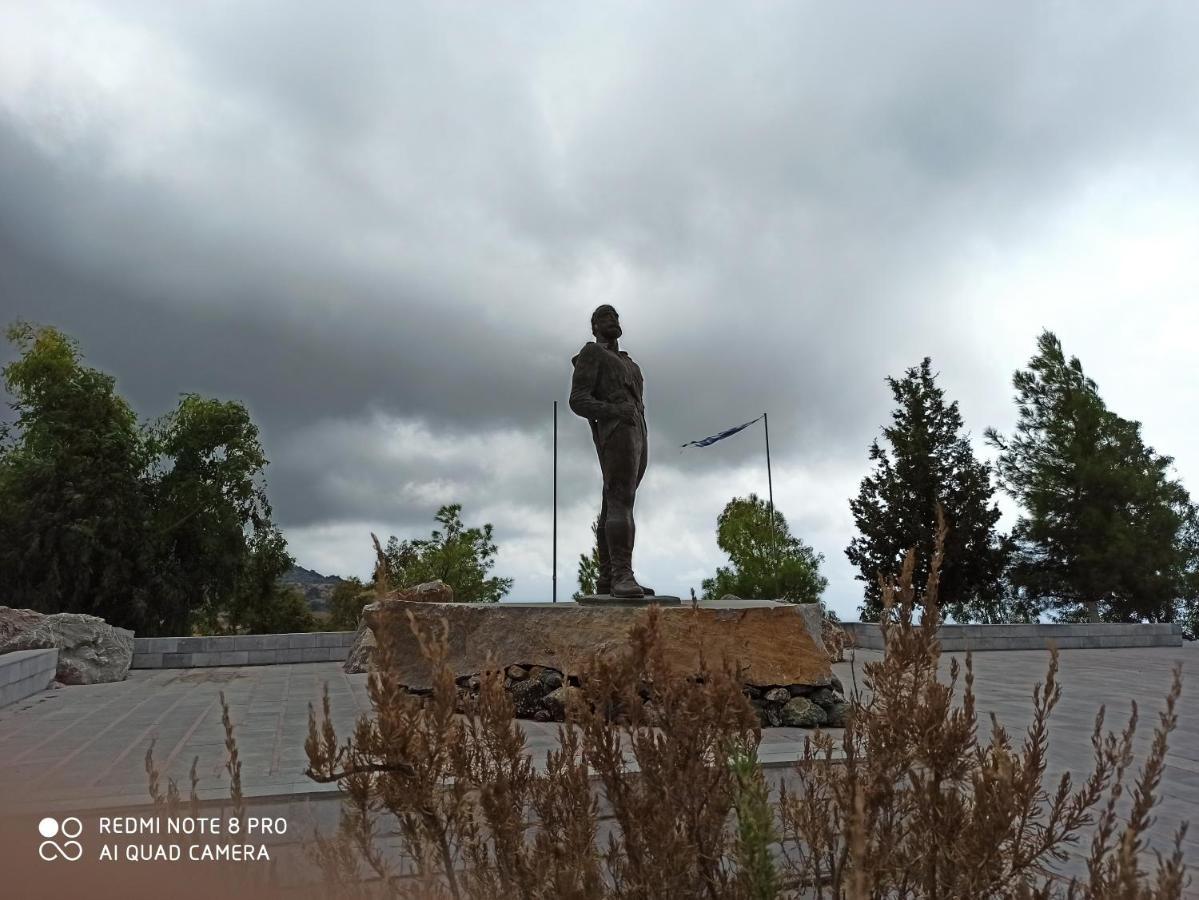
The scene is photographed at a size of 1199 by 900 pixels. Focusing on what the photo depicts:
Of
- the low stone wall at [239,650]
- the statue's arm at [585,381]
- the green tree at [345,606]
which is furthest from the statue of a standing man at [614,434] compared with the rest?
the green tree at [345,606]

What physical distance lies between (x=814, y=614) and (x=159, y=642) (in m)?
10.4

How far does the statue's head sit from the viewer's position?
7746mm

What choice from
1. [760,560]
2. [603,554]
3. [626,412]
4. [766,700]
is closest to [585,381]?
[626,412]

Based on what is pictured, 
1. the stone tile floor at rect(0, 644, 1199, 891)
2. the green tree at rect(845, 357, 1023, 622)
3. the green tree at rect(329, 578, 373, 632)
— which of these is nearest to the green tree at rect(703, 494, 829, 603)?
the green tree at rect(845, 357, 1023, 622)

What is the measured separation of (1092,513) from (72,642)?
26.1 m

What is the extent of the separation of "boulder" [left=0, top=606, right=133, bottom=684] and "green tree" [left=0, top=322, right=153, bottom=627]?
12375 mm

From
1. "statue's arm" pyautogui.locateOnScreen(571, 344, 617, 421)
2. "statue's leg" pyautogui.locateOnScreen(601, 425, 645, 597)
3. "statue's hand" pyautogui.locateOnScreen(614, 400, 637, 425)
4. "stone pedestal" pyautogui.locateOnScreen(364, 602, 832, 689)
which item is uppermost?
"statue's arm" pyautogui.locateOnScreen(571, 344, 617, 421)

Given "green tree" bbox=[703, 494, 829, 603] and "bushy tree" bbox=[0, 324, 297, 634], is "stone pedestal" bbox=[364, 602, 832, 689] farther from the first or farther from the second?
"bushy tree" bbox=[0, 324, 297, 634]

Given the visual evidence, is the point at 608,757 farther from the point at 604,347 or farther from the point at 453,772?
the point at 604,347

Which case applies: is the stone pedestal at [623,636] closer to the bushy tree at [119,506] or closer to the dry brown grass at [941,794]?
the dry brown grass at [941,794]

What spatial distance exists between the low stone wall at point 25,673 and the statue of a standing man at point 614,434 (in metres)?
5.60

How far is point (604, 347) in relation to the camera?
7.62 meters

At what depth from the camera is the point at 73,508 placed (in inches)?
843

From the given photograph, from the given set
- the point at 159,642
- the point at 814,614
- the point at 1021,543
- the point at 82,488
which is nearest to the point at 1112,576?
the point at 1021,543
